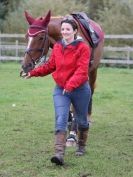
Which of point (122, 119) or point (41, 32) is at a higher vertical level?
point (41, 32)

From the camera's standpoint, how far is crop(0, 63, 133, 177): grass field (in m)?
5.55

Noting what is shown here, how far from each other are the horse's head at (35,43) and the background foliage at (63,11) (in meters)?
22.3

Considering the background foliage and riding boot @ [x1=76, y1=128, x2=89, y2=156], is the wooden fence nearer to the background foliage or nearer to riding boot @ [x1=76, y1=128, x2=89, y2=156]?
the background foliage

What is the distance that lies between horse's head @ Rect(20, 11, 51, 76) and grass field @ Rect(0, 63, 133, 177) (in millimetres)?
1181

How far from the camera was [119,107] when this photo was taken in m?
11.0

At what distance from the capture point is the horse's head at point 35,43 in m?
6.25

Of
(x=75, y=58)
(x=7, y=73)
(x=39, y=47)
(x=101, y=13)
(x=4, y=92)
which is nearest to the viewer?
(x=75, y=58)

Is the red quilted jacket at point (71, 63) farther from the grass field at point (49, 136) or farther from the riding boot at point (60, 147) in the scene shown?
the grass field at point (49, 136)

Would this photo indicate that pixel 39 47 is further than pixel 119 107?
No

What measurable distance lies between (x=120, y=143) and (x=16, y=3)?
91.5 ft

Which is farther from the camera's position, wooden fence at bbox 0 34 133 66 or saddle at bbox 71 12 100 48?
wooden fence at bbox 0 34 133 66

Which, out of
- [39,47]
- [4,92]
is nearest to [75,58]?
[39,47]

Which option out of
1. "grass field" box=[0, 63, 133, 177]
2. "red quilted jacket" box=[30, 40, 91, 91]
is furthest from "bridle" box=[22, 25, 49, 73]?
"grass field" box=[0, 63, 133, 177]

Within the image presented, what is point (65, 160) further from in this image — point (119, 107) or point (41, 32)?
point (119, 107)
